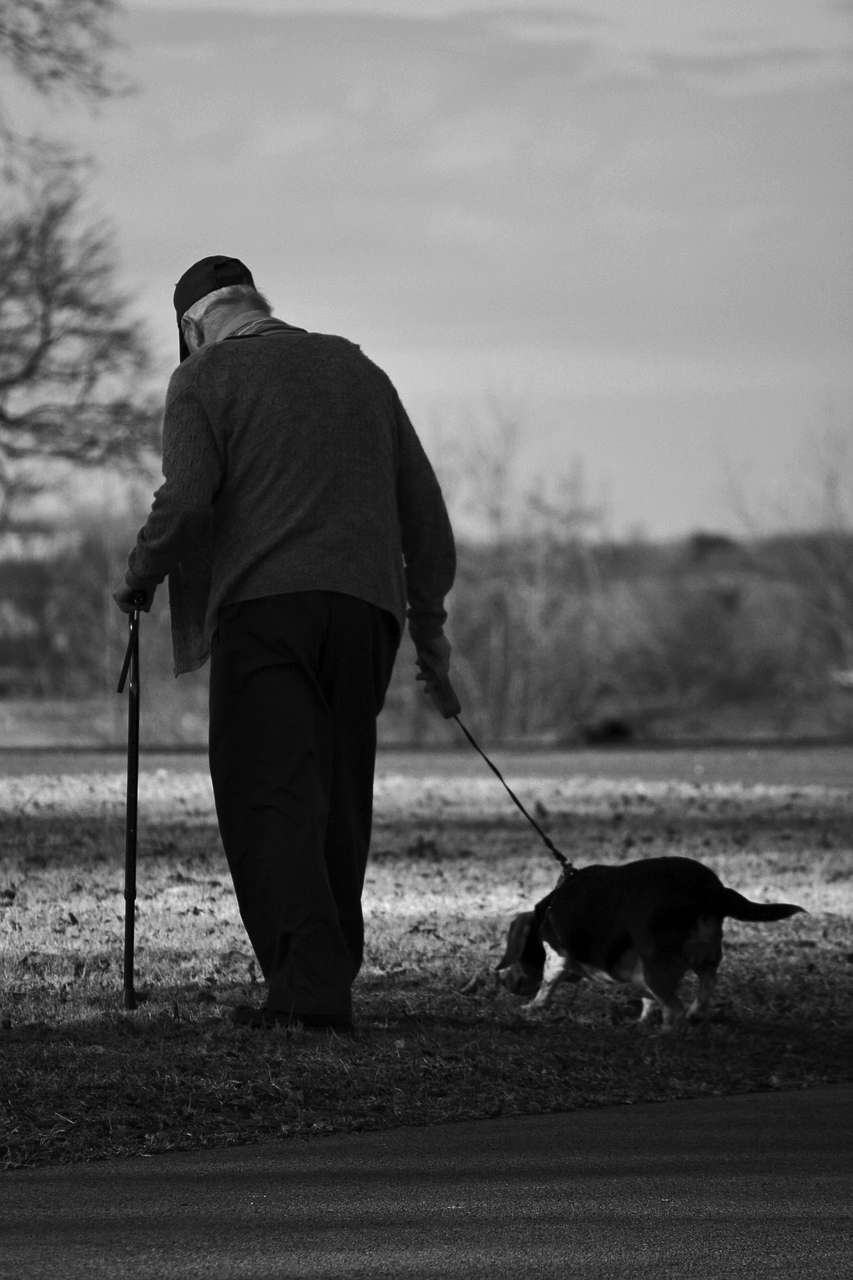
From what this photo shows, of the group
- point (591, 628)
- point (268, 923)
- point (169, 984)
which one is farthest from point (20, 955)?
point (591, 628)

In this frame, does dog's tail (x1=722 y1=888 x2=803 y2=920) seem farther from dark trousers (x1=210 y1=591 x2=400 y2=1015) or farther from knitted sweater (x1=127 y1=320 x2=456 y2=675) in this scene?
knitted sweater (x1=127 y1=320 x2=456 y2=675)

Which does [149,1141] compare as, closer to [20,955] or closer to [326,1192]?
[326,1192]

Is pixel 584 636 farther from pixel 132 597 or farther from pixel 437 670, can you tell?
pixel 132 597

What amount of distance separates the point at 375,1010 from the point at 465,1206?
6.50 ft

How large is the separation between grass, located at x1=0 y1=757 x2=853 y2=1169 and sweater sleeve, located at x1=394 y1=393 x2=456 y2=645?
4.07 ft

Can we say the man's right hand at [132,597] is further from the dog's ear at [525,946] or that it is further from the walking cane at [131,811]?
the dog's ear at [525,946]

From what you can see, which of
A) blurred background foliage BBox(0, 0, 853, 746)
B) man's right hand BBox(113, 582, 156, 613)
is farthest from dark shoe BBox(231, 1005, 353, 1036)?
blurred background foliage BBox(0, 0, 853, 746)

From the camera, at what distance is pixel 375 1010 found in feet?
20.0

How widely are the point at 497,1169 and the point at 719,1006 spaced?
2177 mm

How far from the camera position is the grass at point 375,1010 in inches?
191

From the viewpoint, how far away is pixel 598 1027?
617 centimetres

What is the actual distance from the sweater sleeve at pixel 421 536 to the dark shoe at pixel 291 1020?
1209 millimetres

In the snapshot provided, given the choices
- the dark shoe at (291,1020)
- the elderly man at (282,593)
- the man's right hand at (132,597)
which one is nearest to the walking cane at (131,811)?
the man's right hand at (132,597)

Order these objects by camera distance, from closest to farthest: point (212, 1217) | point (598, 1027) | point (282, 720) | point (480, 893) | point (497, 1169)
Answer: point (212, 1217) < point (497, 1169) < point (282, 720) < point (598, 1027) < point (480, 893)
